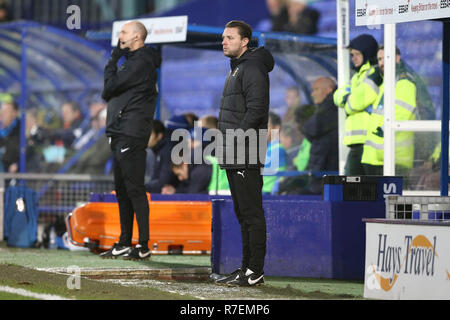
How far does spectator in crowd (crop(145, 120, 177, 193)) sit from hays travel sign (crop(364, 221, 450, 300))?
6.33 m

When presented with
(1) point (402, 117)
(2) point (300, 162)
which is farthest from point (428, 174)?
(2) point (300, 162)

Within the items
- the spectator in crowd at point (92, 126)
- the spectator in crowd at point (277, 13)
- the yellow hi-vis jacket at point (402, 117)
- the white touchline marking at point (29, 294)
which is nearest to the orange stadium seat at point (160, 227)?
the yellow hi-vis jacket at point (402, 117)

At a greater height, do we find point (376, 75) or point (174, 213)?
point (376, 75)

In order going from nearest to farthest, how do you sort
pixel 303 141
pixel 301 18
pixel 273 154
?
pixel 273 154 → pixel 303 141 → pixel 301 18

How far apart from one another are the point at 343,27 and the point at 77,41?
795cm

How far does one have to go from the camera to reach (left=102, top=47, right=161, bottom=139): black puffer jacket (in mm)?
11289

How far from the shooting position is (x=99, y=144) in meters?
21.3

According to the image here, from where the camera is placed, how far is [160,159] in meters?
14.7

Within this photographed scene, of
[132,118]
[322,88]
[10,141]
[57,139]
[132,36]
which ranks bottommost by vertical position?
[132,118]

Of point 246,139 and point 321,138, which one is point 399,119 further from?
point 246,139

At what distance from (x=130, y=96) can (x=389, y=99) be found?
2640 mm

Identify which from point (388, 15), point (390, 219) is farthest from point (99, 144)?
point (390, 219)

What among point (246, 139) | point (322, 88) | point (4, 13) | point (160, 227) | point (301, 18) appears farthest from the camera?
point (4, 13)

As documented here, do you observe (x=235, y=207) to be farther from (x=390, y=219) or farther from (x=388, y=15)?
(x=388, y=15)
